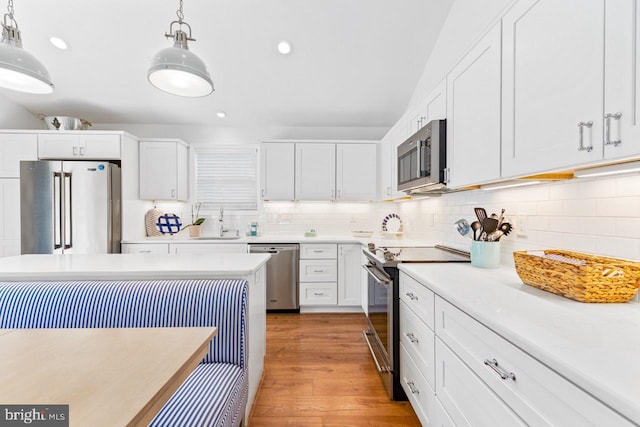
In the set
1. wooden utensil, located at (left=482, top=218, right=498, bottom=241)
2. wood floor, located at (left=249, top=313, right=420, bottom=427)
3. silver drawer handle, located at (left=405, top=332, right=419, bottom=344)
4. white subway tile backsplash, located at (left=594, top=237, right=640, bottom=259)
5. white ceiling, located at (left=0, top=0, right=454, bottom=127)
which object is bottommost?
wood floor, located at (left=249, top=313, right=420, bottom=427)

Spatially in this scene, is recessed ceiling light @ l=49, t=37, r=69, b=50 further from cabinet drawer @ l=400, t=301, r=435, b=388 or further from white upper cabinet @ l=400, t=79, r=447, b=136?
cabinet drawer @ l=400, t=301, r=435, b=388

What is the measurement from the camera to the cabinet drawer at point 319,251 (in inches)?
140

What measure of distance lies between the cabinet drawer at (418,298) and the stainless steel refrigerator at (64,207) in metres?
3.26

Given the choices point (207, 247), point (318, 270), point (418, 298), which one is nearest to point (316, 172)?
point (318, 270)

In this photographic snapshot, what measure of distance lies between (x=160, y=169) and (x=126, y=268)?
246 cm

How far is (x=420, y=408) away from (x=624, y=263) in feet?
3.85

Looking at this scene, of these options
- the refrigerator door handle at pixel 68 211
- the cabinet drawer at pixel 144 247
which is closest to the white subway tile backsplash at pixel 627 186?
the cabinet drawer at pixel 144 247

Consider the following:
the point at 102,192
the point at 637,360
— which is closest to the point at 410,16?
the point at 637,360

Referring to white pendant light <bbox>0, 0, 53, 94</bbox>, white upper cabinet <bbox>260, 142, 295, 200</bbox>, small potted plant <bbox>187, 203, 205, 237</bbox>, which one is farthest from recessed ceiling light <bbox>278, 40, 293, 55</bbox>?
small potted plant <bbox>187, 203, 205, 237</bbox>

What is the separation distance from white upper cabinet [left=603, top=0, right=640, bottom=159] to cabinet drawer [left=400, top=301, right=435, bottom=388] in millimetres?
1051

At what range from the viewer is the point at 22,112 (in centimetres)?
372

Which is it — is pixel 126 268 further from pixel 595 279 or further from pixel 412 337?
pixel 595 279

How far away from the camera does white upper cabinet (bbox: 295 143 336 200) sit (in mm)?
3820

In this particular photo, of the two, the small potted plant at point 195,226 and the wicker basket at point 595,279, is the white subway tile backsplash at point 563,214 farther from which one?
the small potted plant at point 195,226
